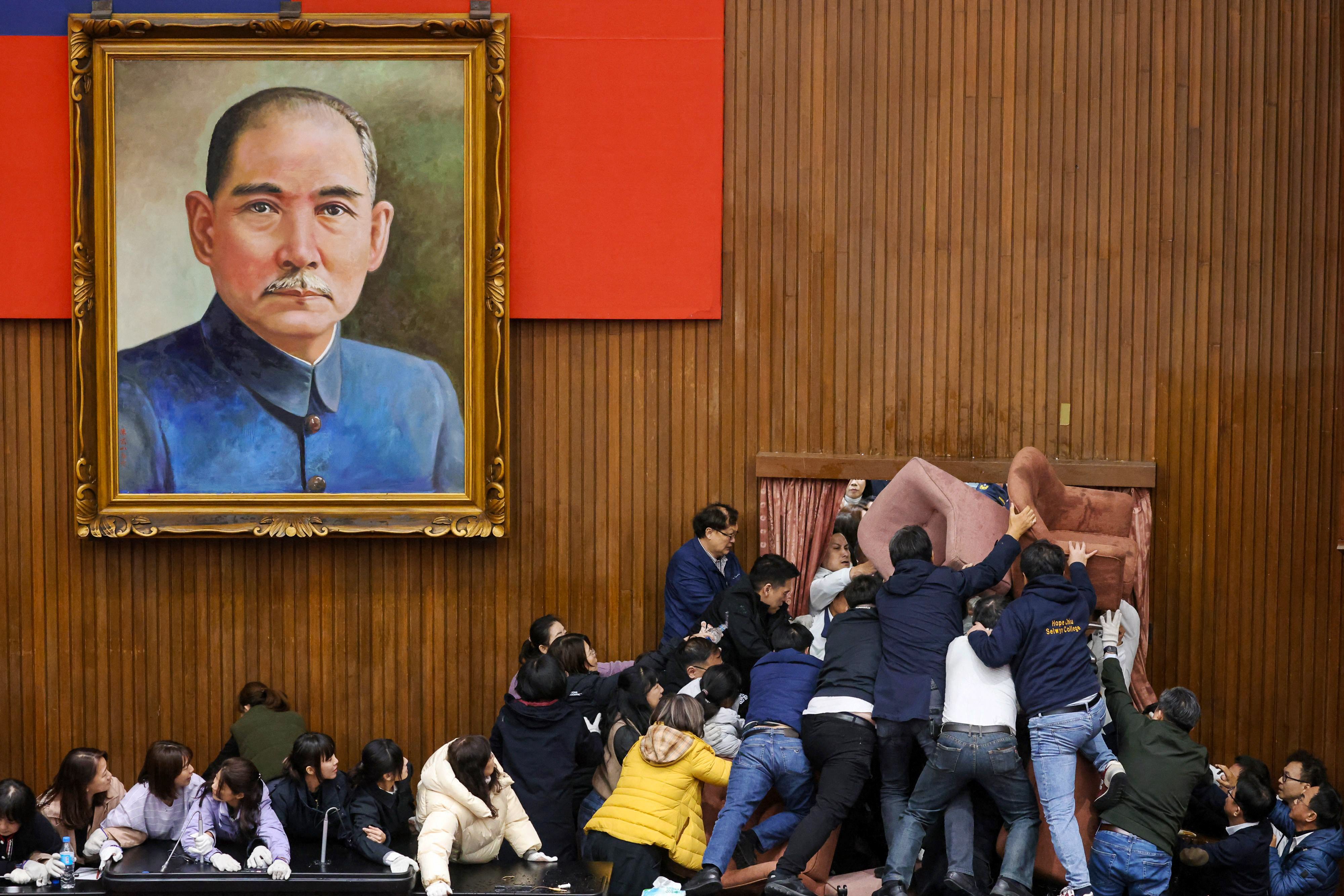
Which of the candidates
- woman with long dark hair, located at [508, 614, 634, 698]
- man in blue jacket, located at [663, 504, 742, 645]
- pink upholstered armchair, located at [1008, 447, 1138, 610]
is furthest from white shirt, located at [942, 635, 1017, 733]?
woman with long dark hair, located at [508, 614, 634, 698]

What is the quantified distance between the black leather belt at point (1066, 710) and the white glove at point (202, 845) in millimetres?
3375

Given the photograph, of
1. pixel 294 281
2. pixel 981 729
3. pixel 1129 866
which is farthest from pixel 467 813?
pixel 294 281

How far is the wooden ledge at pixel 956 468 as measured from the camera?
6.66 m

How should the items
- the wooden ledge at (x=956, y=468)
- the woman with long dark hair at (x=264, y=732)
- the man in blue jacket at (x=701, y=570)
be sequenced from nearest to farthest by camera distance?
1. the woman with long dark hair at (x=264, y=732)
2. the man in blue jacket at (x=701, y=570)
3. the wooden ledge at (x=956, y=468)

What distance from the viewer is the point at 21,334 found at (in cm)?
683

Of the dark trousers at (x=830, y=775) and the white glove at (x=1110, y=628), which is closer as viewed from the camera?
the dark trousers at (x=830, y=775)

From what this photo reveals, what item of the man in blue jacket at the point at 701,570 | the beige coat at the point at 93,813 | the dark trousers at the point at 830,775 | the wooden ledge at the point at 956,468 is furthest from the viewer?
the wooden ledge at the point at 956,468

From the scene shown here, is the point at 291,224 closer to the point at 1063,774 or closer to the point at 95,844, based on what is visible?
the point at 95,844

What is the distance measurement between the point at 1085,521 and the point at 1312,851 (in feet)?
5.79

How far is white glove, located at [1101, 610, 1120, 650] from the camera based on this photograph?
591 centimetres

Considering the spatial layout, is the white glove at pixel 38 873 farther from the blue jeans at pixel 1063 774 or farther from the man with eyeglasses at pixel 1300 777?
the man with eyeglasses at pixel 1300 777

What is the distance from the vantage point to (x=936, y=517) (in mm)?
6137

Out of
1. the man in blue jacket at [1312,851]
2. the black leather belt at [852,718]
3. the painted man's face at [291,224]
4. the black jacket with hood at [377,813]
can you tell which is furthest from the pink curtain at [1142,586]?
the painted man's face at [291,224]

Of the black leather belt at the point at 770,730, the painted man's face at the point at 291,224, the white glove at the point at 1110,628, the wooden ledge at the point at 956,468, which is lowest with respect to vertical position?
the black leather belt at the point at 770,730
